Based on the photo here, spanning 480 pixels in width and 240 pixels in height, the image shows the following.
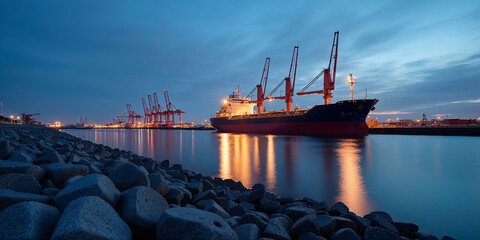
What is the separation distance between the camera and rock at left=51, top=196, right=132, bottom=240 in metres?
1.47

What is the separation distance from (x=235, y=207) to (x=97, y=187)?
161 centimetres

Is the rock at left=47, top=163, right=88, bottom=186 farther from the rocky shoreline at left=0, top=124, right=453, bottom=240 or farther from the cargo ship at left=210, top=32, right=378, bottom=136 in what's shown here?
the cargo ship at left=210, top=32, right=378, bottom=136

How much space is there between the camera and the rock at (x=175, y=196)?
3055mm

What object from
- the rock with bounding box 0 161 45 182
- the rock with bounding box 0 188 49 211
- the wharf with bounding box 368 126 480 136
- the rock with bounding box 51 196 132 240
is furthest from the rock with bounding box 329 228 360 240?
the wharf with bounding box 368 126 480 136

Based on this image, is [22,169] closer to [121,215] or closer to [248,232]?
[121,215]

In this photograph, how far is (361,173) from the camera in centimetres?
941

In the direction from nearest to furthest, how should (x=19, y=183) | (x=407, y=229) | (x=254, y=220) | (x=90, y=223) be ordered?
1. (x=90, y=223)
2. (x=19, y=183)
3. (x=254, y=220)
4. (x=407, y=229)

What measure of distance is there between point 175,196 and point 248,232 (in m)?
1.21

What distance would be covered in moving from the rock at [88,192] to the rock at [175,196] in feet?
2.80

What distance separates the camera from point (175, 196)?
3.06 meters

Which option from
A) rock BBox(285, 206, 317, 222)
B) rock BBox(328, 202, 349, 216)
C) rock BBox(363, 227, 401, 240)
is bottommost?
rock BBox(328, 202, 349, 216)

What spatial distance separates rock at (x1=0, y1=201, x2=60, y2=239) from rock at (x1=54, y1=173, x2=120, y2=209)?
26 cm

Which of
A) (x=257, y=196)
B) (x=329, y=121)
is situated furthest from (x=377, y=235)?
(x=329, y=121)

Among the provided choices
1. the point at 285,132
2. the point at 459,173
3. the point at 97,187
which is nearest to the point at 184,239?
the point at 97,187
